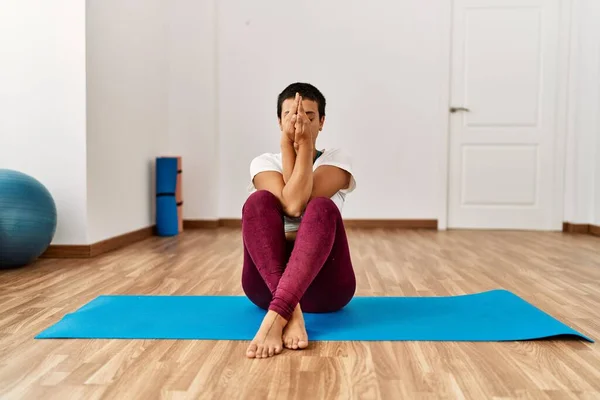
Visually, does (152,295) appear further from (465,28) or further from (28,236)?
(465,28)

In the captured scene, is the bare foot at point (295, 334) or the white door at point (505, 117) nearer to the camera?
the bare foot at point (295, 334)

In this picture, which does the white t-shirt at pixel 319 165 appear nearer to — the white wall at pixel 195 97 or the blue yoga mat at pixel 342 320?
the blue yoga mat at pixel 342 320


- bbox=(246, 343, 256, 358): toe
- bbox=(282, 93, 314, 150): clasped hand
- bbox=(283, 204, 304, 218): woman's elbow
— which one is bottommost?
bbox=(246, 343, 256, 358): toe

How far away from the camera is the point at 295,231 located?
2.35 m

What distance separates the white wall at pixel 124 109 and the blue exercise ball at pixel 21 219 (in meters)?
0.48

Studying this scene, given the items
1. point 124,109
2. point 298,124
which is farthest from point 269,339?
point 124,109

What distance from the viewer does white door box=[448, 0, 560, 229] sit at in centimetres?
596

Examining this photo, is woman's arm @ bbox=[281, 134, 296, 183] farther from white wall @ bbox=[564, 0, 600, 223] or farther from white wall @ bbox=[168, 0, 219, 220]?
white wall @ bbox=[564, 0, 600, 223]

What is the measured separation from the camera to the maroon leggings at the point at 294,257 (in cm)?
203

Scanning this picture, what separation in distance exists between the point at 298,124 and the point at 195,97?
3989mm

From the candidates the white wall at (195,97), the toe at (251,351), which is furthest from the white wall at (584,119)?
the toe at (251,351)

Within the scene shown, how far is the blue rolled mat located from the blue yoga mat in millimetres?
2680

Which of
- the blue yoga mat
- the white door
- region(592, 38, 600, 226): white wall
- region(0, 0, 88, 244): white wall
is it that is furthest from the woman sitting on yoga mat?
region(592, 38, 600, 226): white wall

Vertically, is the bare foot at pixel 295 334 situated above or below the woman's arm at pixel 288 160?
below
